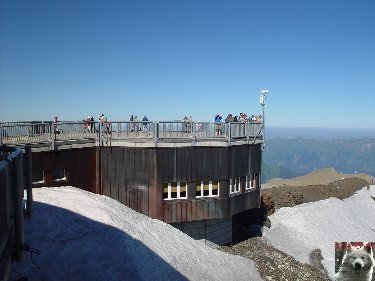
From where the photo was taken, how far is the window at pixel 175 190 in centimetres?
2133

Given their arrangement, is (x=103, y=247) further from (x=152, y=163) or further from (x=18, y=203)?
(x=152, y=163)

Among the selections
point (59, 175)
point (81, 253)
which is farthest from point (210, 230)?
point (81, 253)

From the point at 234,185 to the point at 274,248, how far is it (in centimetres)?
733

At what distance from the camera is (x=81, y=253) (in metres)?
12.5

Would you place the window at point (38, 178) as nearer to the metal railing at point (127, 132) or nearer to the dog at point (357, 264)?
the metal railing at point (127, 132)

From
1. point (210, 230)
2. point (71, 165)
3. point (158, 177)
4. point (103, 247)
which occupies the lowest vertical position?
point (210, 230)

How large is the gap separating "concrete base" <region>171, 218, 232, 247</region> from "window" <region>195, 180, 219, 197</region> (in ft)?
7.57

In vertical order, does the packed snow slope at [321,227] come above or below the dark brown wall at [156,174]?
below

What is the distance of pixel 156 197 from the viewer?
20.9m

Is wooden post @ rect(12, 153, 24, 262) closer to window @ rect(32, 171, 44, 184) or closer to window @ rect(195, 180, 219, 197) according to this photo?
window @ rect(32, 171, 44, 184)

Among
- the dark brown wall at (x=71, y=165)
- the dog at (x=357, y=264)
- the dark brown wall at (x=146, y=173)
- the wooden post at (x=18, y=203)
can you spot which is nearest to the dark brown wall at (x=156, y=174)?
the dark brown wall at (x=146, y=173)

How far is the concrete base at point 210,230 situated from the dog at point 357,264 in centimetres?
816

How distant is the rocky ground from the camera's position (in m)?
21.5

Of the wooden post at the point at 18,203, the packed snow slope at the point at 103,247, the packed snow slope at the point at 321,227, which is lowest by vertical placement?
the packed snow slope at the point at 321,227
